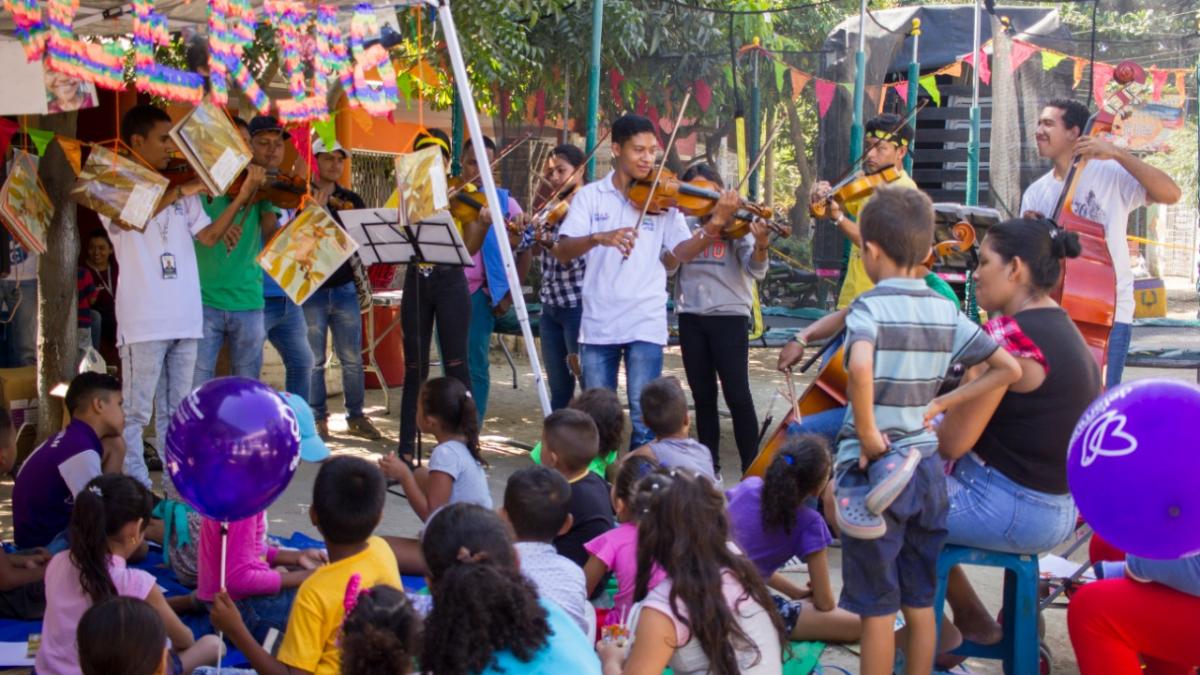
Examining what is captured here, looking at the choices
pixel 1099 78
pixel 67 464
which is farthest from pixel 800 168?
pixel 67 464

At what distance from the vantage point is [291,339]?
23.4 feet

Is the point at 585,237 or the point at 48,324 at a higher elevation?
the point at 585,237

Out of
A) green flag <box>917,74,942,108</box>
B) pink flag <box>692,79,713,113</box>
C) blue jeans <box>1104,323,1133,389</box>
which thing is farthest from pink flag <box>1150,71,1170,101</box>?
green flag <box>917,74,942,108</box>

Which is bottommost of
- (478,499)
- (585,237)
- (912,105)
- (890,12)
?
(478,499)

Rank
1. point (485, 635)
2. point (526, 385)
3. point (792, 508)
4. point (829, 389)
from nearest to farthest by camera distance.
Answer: point (485, 635) < point (792, 508) < point (829, 389) < point (526, 385)

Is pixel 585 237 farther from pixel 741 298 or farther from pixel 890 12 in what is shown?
pixel 890 12

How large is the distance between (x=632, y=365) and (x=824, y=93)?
3.67 meters

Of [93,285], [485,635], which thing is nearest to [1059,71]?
[93,285]

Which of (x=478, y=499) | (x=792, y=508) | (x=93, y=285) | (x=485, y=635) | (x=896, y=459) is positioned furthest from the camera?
(x=93, y=285)

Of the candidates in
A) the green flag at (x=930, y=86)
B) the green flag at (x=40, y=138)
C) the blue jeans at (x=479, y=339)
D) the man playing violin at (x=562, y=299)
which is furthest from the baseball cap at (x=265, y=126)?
the green flag at (x=930, y=86)

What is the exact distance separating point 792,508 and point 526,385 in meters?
6.42

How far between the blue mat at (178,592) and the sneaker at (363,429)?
2.28 m

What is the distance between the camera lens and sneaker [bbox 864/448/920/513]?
10.9 ft

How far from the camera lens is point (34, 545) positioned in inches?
187
